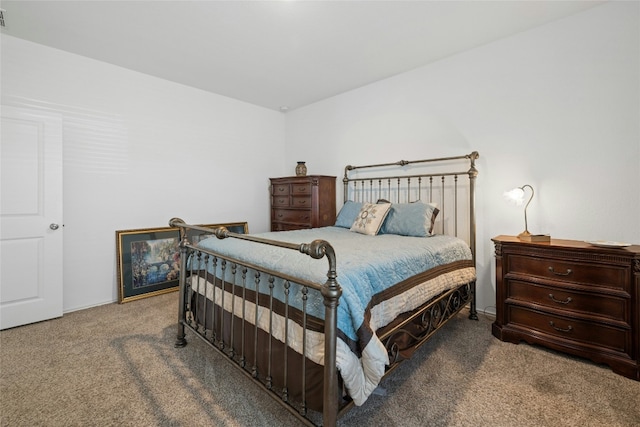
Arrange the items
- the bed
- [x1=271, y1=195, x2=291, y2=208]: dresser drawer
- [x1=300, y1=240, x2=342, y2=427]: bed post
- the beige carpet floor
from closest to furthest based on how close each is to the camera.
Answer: [x1=300, y1=240, x2=342, y2=427]: bed post
the bed
the beige carpet floor
[x1=271, y1=195, x2=291, y2=208]: dresser drawer

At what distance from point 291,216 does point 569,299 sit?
10.1 ft

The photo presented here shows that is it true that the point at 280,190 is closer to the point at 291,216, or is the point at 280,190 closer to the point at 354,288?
the point at 291,216

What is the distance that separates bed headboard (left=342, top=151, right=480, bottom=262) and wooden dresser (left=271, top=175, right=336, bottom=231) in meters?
0.53

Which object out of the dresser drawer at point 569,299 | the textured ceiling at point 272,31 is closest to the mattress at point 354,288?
the dresser drawer at point 569,299

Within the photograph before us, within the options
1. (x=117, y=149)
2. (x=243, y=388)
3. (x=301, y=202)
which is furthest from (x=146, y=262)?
(x=243, y=388)

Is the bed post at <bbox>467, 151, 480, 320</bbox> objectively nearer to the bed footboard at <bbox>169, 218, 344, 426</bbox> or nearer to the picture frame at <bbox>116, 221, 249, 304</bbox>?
the bed footboard at <bbox>169, 218, 344, 426</bbox>

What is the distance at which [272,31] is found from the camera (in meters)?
2.53

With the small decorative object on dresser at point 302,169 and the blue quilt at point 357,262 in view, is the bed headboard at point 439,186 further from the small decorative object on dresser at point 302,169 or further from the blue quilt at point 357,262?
the small decorative object on dresser at point 302,169

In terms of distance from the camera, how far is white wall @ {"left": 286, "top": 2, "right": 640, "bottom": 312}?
7.11ft

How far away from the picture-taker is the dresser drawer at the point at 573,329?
186 centimetres

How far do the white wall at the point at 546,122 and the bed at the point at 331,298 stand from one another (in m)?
0.28

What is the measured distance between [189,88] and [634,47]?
172 inches

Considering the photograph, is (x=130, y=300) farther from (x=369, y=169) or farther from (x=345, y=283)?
(x=369, y=169)

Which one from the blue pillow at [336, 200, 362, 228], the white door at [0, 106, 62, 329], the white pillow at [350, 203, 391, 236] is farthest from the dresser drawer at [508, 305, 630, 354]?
the white door at [0, 106, 62, 329]
